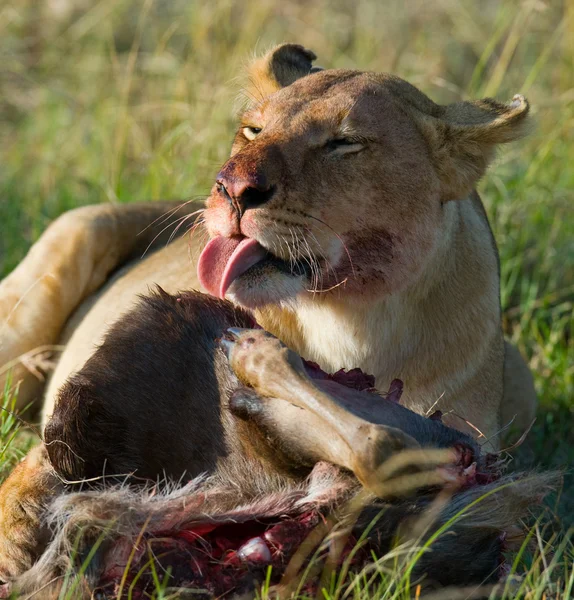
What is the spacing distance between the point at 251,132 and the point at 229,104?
2.80 m

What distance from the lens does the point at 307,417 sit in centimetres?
207

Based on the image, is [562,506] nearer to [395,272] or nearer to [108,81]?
[395,272]

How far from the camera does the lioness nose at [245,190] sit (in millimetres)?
2643

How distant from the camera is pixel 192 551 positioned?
6.88 ft

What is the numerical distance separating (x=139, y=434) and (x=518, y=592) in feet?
2.92

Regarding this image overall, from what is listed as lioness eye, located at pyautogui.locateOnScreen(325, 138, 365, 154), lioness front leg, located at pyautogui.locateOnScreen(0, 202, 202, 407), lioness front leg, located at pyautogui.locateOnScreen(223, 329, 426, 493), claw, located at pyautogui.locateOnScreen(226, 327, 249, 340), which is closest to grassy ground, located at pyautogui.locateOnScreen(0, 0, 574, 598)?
lioness front leg, located at pyautogui.locateOnScreen(223, 329, 426, 493)

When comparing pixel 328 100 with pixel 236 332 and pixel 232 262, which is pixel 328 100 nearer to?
pixel 232 262

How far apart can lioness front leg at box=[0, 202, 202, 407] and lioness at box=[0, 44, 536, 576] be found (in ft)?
1.69

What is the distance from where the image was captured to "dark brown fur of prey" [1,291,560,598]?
2084 mm

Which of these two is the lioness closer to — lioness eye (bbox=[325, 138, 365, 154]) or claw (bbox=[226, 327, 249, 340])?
lioness eye (bbox=[325, 138, 365, 154])

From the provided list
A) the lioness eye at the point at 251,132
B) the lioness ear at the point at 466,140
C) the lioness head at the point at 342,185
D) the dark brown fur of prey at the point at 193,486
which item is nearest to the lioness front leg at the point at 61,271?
the lioness eye at the point at 251,132

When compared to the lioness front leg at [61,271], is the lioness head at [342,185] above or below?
above

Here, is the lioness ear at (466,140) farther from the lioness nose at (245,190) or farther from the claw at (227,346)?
the claw at (227,346)

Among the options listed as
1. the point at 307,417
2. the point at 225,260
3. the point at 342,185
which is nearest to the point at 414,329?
the point at 342,185
